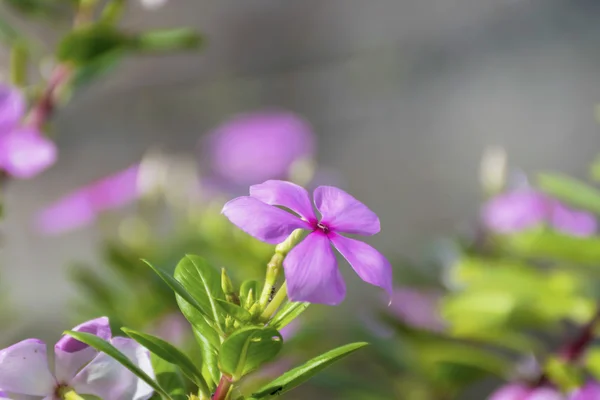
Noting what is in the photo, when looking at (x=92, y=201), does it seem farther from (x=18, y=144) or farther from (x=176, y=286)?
(x=176, y=286)

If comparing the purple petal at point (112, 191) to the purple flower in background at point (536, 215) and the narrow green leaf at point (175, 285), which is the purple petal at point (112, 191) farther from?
the narrow green leaf at point (175, 285)

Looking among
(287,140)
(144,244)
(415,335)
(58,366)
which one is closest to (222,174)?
(287,140)

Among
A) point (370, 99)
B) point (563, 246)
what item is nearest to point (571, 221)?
point (563, 246)

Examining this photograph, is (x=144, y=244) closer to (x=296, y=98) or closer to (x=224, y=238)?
(x=224, y=238)

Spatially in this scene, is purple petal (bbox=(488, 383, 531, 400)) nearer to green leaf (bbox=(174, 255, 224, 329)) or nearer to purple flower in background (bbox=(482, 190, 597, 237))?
purple flower in background (bbox=(482, 190, 597, 237))

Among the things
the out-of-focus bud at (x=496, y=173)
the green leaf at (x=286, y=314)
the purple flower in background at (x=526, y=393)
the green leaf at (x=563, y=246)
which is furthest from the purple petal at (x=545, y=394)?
the green leaf at (x=286, y=314)

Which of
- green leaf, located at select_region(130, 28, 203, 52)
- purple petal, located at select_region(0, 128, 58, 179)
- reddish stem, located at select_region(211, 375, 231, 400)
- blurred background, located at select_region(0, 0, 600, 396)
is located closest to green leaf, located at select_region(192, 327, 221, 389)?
reddish stem, located at select_region(211, 375, 231, 400)
